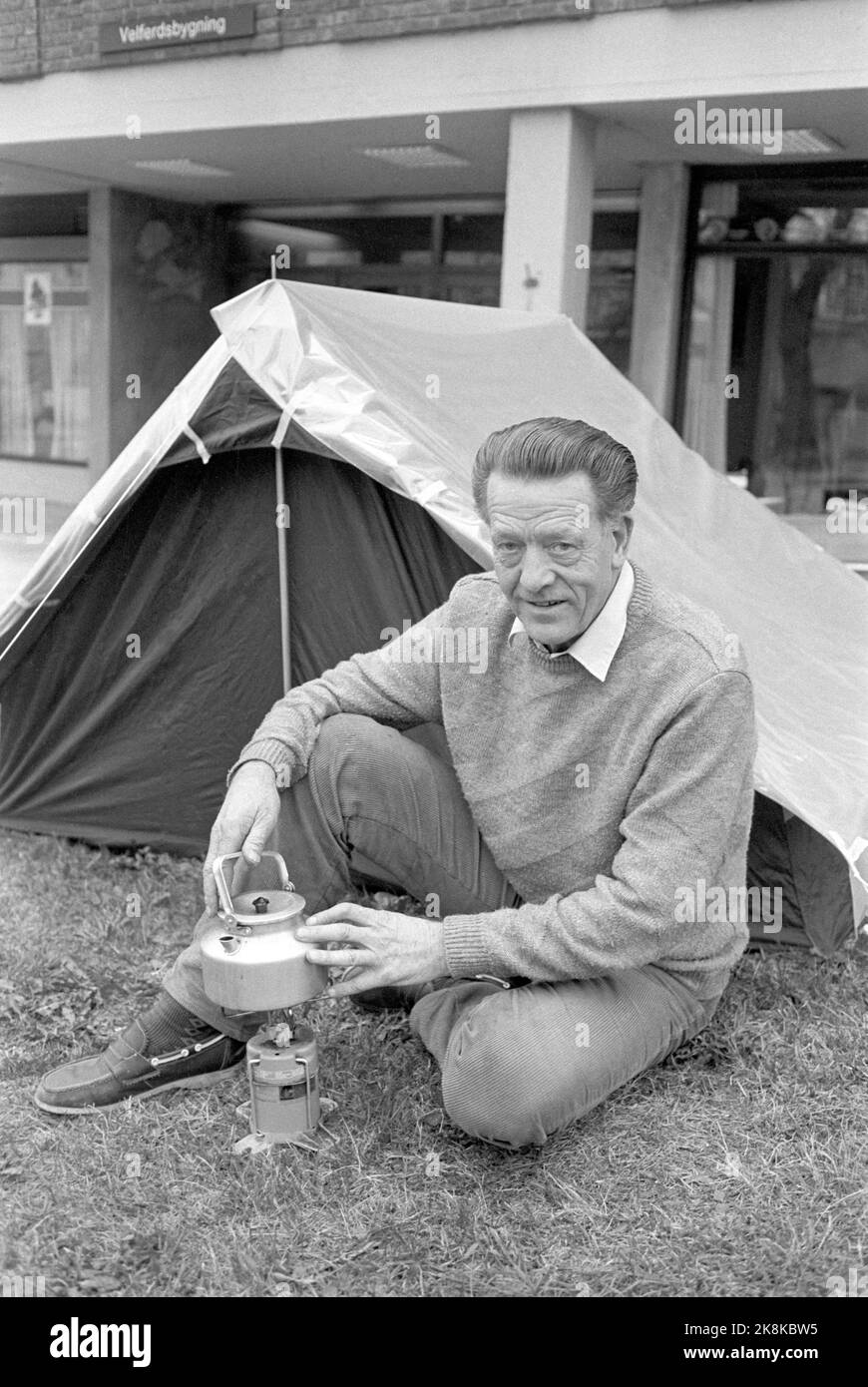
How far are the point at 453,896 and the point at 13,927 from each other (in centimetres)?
136

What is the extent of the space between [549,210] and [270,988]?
20.6 feet

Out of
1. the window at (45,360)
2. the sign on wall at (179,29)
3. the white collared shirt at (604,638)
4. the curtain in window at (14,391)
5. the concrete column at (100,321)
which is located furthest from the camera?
the curtain in window at (14,391)

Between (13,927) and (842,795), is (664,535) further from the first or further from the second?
(13,927)

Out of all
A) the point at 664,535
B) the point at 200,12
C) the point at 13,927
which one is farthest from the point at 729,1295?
the point at 200,12

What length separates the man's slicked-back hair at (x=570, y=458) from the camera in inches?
84.2

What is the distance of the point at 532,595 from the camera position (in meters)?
2.20

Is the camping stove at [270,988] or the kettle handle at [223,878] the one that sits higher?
the kettle handle at [223,878]

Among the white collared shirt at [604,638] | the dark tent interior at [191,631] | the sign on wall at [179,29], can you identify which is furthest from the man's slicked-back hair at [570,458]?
the sign on wall at [179,29]

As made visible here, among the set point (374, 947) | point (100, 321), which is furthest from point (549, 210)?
point (374, 947)

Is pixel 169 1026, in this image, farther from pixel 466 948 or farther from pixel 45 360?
pixel 45 360

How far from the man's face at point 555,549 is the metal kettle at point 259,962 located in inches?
24.4

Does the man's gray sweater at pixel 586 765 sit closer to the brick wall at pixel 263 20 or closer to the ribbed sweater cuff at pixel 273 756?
the ribbed sweater cuff at pixel 273 756

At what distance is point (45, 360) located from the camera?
12406 mm

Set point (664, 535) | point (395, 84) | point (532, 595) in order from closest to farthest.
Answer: point (532, 595) < point (664, 535) < point (395, 84)
